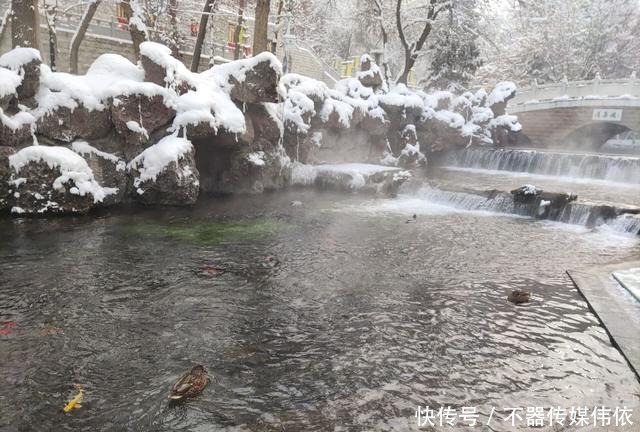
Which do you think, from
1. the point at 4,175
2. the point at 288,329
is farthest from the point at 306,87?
the point at 288,329

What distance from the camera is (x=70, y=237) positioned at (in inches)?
378

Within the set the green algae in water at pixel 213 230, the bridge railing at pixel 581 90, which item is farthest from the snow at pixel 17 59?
the bridge railing at pixel 581 90

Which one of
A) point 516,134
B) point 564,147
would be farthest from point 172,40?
point 564,147

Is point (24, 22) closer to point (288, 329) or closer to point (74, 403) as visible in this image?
point (288, 329)

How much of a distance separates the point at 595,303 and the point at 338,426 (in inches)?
188

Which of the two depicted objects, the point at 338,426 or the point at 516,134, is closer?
the point at 338,426

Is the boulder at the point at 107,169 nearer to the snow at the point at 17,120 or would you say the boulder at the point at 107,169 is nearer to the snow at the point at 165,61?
the snow at the point at 17,120

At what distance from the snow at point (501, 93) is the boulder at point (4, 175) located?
26.9 metres

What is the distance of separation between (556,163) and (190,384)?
22307mm

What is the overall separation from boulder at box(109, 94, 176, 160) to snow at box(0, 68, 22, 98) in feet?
7.09

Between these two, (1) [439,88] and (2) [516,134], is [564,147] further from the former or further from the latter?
(1) [439,88]

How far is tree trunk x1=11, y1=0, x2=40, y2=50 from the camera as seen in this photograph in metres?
13.1

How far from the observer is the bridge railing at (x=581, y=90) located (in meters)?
26.6

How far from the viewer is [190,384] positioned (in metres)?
4.39
